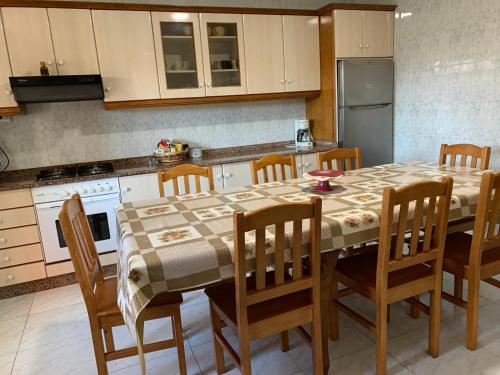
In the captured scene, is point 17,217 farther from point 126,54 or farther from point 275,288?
point 275,288

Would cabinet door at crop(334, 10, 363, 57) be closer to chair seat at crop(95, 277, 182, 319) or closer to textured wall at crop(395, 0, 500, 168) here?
textured wall at crop(395, 0, 500, 168)

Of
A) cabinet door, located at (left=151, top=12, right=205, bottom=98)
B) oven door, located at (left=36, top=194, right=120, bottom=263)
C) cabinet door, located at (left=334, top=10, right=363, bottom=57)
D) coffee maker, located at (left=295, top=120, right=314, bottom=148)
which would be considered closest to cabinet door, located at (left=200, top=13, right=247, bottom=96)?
cabinet door, located at (left=151, top=12, right=205, bottom=98)

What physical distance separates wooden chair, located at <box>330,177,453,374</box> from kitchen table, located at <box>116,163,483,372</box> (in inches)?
5.0

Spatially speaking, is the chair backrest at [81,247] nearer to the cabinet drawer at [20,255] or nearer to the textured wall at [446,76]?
the cabinet drawer at [20,255]

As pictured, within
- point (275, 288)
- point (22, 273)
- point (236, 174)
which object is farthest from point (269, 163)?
point (22, 273)

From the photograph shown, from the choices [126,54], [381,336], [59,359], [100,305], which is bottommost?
[59,359]

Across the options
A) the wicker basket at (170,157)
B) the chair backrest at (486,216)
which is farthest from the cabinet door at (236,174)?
the chair backrest at (486,216)

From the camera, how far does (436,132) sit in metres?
3.50

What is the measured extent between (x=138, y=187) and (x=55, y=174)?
0.65 m

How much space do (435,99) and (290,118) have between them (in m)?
1.39

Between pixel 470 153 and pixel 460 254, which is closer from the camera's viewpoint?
pixel 460 254

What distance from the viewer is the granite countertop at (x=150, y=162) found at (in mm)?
2821

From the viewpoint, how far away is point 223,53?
3412 mm

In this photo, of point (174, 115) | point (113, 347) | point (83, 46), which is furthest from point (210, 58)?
point (113, 347)
